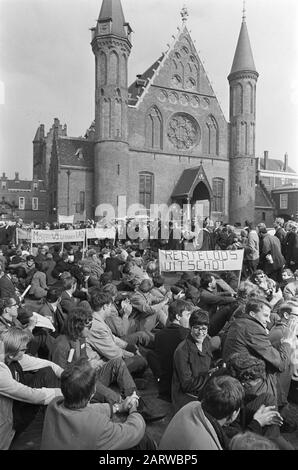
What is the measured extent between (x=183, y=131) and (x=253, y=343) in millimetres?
36338

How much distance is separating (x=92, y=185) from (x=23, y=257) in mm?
22593

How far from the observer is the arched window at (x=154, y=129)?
123 ft

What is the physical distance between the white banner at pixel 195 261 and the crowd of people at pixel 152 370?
144 centimetres

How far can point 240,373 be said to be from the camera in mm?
3748

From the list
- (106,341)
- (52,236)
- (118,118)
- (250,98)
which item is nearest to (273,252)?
(106,341)

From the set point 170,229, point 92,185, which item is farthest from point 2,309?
point 92,185

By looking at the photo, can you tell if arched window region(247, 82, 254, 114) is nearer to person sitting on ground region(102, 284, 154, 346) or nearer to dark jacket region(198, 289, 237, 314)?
dark jacket region(198, 289, 237, 314)

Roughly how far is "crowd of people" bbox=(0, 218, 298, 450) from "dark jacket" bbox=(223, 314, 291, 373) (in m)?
0.01

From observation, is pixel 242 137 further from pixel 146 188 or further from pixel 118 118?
pixel 118 118

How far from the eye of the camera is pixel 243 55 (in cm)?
4078

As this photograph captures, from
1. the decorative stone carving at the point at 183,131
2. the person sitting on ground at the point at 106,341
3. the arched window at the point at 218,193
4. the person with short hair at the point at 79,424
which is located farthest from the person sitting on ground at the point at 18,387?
the arched window at the point at 218,193

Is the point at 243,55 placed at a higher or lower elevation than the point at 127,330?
higher

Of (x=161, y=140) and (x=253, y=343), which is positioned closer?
(x=253, y=343)

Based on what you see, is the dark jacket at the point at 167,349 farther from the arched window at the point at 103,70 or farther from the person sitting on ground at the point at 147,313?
the arched window at the point at 103,70
